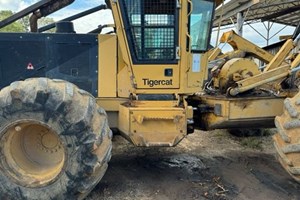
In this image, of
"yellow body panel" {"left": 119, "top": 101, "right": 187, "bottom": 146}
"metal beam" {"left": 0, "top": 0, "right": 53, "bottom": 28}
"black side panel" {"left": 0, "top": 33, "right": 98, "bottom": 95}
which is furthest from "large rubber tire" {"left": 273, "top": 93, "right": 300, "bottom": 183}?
"metal beam" {"left": 0, "top": 0, "right": 53, "bottom": 28}

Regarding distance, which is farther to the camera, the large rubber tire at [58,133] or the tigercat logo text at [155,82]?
the tigercat logo text at [155,82]

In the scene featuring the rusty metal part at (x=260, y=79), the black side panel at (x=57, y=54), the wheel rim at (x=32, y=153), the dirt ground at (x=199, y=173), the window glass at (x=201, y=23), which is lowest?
the dirt ground at (x=199, y=173)

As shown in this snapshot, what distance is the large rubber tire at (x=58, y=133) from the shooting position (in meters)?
3.72

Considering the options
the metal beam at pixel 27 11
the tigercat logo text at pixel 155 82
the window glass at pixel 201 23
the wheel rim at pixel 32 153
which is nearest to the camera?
the wheel rim at pixel 32 153

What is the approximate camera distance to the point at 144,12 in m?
4.46

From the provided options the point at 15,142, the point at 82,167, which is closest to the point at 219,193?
the point at 82,167

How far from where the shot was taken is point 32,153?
4246 millimetres

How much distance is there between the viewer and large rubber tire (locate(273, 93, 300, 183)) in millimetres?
4035

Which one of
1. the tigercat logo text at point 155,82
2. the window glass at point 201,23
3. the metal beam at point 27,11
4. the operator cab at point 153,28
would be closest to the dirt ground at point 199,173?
the tigercat logo text at point 155,82

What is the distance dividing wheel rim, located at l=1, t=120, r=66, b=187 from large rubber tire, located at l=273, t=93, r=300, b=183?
2443mm

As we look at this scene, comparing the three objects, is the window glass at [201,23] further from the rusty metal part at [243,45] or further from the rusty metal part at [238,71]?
the rusty metal part at [243,45]

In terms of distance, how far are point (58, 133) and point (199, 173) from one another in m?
2.29

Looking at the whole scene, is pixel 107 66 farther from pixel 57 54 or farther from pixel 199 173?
pixel 199 173

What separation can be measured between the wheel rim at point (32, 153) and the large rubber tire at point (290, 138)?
244 centimetres
